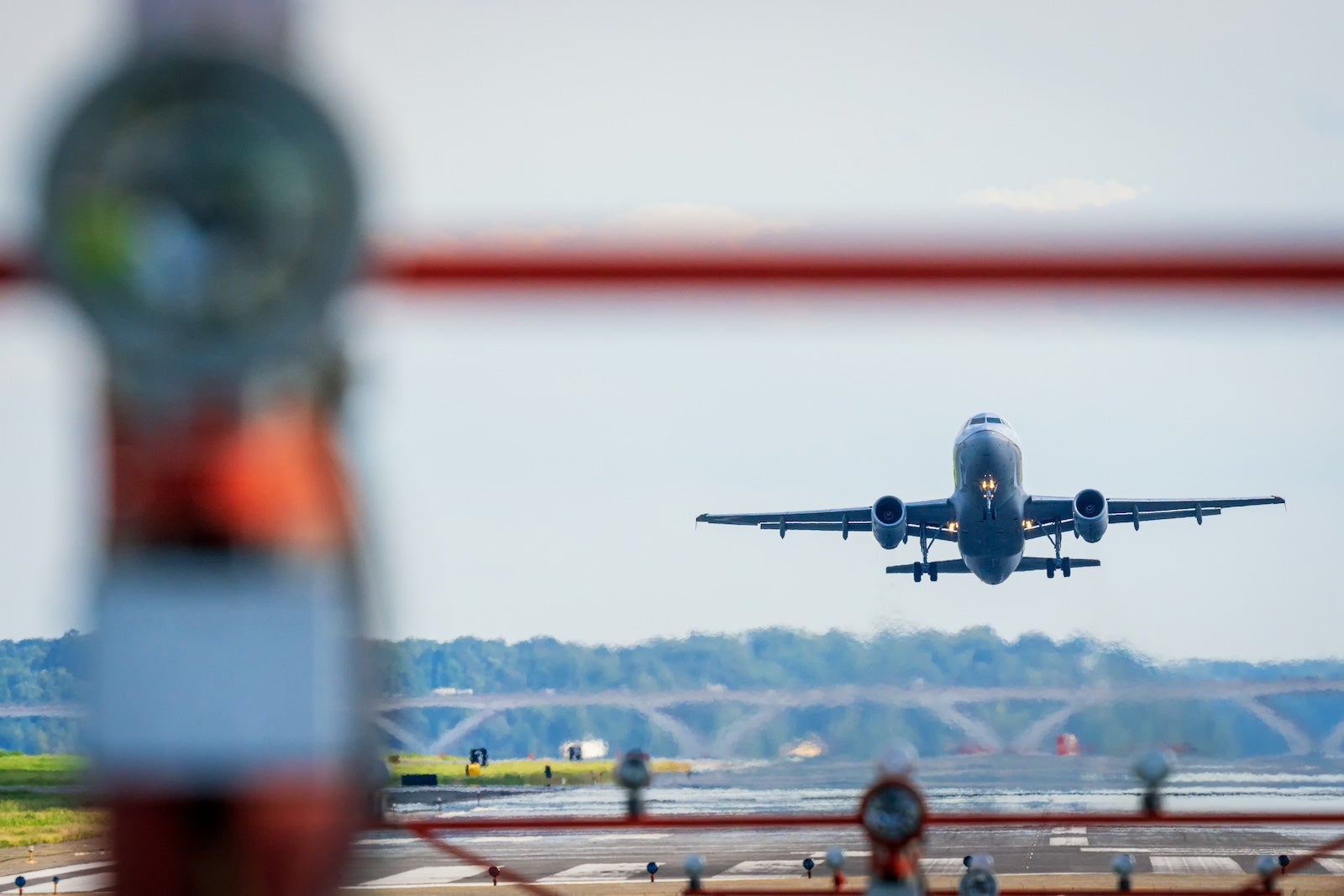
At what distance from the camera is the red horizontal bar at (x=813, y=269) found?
41.3 inches

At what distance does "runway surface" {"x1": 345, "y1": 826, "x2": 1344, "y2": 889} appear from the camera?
1808 cm

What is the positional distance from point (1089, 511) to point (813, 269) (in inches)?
957

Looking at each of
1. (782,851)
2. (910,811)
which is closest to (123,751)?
(910,811)

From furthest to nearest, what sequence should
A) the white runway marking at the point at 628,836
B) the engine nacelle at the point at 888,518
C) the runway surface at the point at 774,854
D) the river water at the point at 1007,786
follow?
the white runway marking at the point at 628,836 → the engine nacelle at the point at 888,518 → the river water at the point at 1007,786 → the runway surface at the point at 774,854

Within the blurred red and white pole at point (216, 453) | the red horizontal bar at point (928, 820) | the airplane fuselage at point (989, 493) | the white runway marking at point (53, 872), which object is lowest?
the white runway marking at point (53, 872)

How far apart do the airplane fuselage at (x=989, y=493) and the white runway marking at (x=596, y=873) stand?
889 centimetres

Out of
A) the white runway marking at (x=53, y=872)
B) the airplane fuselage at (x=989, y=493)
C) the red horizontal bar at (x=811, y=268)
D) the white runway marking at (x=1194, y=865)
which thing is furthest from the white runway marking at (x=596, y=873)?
the red horizontal bar at (x=811, y=268)

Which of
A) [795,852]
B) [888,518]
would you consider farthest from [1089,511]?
[795,852]

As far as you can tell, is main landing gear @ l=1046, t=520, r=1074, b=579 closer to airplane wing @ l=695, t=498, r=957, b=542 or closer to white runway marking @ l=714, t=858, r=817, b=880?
airplane wing @ l=695, t=498, r=957, b=542

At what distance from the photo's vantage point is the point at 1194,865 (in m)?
18.9

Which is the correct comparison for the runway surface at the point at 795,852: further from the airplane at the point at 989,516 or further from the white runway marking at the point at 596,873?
the airplane at the point at 989,516

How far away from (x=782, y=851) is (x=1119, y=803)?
5576mm

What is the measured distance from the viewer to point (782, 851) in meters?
20.8

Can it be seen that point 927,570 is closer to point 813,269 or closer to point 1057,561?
point 1057,561
